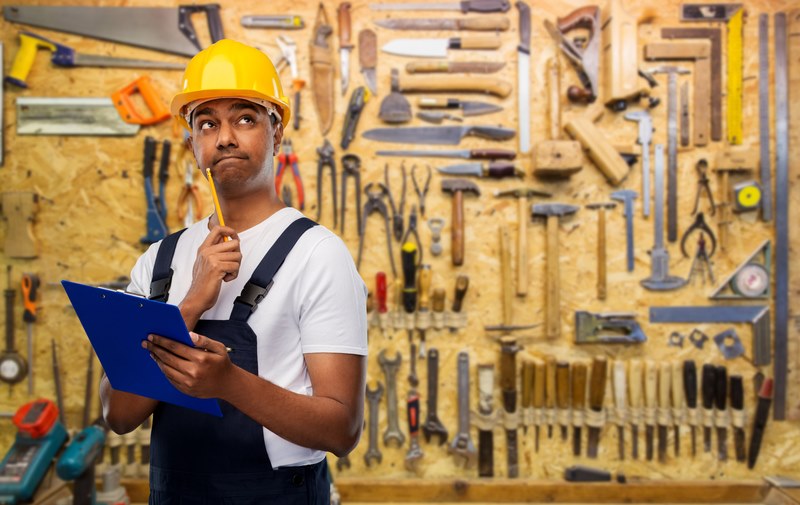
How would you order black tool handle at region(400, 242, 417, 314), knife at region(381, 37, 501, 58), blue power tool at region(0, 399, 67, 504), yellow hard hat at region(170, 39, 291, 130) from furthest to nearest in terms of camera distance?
knife at region(381, 37, 501, 58), black tool handle at region(400, 242, 417, 314), blue power tool at region(0, 399, 67, 504), yellow hard hat at region(170, 39, 291, 130)

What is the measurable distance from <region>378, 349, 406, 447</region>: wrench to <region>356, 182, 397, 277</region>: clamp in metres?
0.45

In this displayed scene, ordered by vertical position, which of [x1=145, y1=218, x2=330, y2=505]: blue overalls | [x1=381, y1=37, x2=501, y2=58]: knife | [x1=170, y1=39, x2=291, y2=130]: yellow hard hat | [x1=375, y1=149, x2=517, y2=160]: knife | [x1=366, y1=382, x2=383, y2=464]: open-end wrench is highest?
[x1=381, y1=37, x2=501, y2=58]: knife

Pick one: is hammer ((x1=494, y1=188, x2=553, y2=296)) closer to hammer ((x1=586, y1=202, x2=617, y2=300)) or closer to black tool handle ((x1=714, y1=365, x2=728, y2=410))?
hammer ((x1=586, y1=202, x2=617, y2=300))

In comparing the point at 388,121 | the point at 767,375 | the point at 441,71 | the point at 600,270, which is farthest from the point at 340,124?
the point at 767,375

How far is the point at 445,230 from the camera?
2809 mm

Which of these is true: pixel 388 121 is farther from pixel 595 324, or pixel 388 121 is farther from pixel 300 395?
pixel 300 395

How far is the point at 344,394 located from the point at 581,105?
2.35 m

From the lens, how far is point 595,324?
9.12ft

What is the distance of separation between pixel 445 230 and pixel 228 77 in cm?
182

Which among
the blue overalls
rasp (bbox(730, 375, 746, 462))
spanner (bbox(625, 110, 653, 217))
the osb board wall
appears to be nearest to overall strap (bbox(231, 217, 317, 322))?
the blue overalls

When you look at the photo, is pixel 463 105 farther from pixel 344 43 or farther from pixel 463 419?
pixel 463 419

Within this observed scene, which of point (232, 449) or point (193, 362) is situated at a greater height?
point (193, 362)

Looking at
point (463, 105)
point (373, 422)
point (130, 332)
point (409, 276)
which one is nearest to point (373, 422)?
point (373, 422)

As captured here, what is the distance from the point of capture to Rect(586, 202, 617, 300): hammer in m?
2.78
